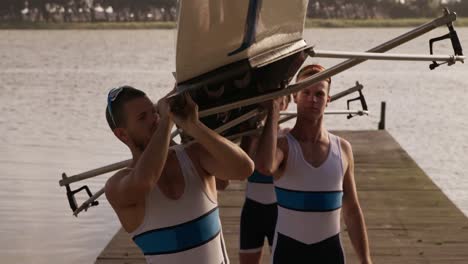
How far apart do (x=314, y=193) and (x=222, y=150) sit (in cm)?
139

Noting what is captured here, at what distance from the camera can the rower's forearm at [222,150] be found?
2.54 meters

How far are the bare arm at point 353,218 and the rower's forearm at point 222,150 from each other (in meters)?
1.37

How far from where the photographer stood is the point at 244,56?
2.69m

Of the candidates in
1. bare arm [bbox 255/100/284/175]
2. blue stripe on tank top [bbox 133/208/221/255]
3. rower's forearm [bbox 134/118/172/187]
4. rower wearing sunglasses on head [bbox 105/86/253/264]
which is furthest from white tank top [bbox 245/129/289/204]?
rower's forearm [bbox 134/118/172/187]

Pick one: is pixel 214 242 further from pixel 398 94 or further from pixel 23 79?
pixel 23 79

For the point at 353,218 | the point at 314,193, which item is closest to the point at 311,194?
the point at 314,193

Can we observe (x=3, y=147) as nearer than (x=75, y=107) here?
Yes

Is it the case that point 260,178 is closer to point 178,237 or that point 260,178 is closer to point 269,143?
point 269,143

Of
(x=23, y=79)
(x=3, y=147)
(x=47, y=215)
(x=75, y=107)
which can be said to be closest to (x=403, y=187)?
(x=47, y=215)

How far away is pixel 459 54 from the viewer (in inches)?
105

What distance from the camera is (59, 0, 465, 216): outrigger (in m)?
2.51

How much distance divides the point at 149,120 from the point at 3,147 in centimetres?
2111

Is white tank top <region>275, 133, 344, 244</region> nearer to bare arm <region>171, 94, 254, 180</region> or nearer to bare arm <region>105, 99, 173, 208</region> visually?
bare arm <region>171, 94, 254, 180</region>

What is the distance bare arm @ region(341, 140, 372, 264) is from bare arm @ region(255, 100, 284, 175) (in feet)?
2.02
